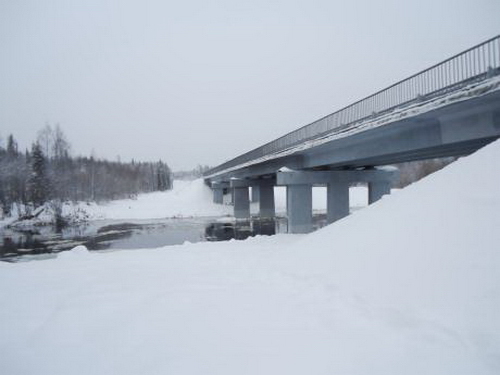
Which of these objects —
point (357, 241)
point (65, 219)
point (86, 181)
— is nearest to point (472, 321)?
point (357, 241)

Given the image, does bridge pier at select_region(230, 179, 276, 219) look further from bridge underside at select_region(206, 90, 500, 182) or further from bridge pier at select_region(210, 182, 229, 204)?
bridge underside at select_region(206, 90, 500, 182)

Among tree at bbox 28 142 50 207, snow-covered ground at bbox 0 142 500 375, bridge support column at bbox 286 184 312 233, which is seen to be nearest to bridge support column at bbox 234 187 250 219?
bridge support column at bbox 286 184 312 233

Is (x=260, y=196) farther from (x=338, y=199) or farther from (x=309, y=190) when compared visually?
(x=338, y=199)

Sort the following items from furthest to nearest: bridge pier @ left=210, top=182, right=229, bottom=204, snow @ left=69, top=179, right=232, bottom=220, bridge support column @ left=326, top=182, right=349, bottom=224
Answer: bridge pier @ left=210, top=182, right=229, bottom=204 → snow @ left=69, top=179, right=232, bottom=220 → bridge support column @ left=326, top=182, right=349, bottom=224

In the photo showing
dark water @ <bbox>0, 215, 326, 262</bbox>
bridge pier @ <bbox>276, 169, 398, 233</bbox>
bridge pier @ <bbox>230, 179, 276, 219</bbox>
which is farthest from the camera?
bridge pier @ <bbox>230, 179, 276, 219</bbox>

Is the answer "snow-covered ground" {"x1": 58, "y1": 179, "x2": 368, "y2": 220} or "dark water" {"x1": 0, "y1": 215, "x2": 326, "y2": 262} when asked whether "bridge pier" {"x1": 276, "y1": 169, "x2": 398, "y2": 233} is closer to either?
"dark water" {"x1": 0, "y1": 215, "x2": 326, "y2": 262}

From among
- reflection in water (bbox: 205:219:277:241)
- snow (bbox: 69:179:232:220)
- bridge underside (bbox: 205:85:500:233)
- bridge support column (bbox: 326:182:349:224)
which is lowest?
reflection in water (bbox: 205:219:277:241)

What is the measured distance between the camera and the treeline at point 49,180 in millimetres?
46469

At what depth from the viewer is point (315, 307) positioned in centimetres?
548

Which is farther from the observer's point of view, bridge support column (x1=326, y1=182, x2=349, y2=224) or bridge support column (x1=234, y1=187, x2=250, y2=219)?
bridge support column (x1=234, y1=187, x2=250, y2=219)

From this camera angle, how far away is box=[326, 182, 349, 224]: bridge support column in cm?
2684

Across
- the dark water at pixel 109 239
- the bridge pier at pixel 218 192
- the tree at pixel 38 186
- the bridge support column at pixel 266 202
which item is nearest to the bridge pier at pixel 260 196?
the bridge support column at pixel 266 202

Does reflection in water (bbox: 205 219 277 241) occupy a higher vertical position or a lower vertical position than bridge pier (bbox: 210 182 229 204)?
lower

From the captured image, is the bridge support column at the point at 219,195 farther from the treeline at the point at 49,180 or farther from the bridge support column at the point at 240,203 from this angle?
the treeline at the point at 49,180
